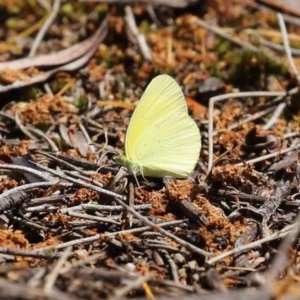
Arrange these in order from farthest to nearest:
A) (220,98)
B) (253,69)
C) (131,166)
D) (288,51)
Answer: (253,69), (288,51), (220,98), (131,166)

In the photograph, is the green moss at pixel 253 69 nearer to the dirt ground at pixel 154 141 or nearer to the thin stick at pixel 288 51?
the dirt ground at pixel 154 141

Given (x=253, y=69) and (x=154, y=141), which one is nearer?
(x=154, y=141)

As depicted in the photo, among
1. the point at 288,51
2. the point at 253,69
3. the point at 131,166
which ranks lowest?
the point at 131,166

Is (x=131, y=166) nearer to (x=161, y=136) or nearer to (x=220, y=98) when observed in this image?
(x=161, y=136)

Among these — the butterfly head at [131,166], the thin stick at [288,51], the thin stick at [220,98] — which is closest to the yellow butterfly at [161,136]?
the butterfly head at [131,166]

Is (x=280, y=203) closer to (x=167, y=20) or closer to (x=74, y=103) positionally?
(x=74, y=103)

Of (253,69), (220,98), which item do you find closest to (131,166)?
(220,98)

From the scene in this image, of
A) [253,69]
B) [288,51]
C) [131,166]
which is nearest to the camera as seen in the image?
[131,166]

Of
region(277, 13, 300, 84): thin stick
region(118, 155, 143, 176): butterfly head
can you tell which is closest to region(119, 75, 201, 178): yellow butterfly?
region(118, 155, 143, 176): butterfly head

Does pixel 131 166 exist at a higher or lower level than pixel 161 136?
lower
